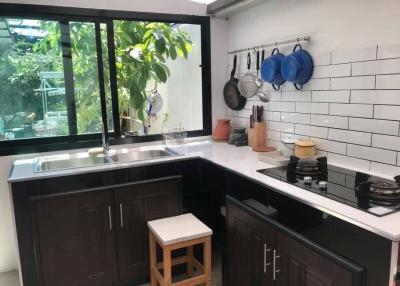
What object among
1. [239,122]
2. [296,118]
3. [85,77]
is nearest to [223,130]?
[239,122]

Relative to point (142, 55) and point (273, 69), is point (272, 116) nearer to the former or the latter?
point (273, 69)

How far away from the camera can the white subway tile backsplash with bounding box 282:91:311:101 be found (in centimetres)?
222

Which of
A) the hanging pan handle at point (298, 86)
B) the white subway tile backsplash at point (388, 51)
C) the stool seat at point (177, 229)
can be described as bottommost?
the stool seat at point (177, 229)

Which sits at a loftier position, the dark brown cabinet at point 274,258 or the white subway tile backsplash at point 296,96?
the white subway tile backsplash at point 296,96

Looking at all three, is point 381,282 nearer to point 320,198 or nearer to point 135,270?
point 320,198

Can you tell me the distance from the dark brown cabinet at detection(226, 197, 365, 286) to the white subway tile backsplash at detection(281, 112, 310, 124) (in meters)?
0.77

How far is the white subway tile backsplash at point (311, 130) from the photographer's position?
2.13 metres

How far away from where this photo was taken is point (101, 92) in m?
2.64

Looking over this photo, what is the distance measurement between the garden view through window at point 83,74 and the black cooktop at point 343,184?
139 cm

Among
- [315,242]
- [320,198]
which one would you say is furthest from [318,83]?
[315,242]

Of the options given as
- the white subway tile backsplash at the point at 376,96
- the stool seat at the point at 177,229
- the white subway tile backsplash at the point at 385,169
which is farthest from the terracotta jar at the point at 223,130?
the white subway tile backsplash at the point at 385,169

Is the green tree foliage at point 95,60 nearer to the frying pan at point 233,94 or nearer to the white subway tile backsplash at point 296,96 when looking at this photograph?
the frying pan at point 233,94

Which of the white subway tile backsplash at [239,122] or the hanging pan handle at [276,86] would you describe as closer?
the hanging pan handle at [276,86]

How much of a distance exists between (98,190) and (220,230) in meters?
1.01
